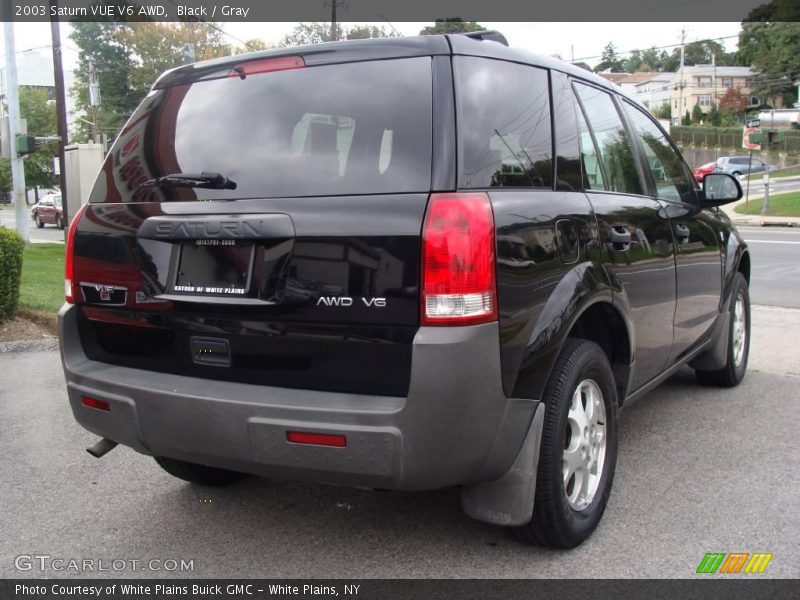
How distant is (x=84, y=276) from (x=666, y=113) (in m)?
102

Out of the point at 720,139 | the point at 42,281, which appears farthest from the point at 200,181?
the point at 720,139

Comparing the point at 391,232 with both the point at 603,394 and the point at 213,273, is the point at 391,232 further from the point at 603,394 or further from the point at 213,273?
the point at 603,394

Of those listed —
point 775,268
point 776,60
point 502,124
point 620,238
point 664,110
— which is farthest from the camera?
point 664,110

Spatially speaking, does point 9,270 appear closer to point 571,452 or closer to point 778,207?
point 571,452

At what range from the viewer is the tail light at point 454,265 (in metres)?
2.31

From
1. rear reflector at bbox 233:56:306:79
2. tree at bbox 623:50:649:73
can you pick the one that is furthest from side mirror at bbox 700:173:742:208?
tree at bbox 623:50:649:73

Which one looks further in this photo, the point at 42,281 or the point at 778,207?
the point at 778,207

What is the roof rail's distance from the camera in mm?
2785

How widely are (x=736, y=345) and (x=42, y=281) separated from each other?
31.3 feet

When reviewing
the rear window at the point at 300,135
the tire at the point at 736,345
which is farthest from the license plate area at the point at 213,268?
the tire at the point at 736,345

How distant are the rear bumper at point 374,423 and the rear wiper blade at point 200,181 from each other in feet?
2.35

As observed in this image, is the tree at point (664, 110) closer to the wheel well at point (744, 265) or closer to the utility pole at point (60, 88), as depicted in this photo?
the utility pole at point (60, 88)

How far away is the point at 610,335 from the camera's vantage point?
336cm

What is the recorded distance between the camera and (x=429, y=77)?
253 centimetres
